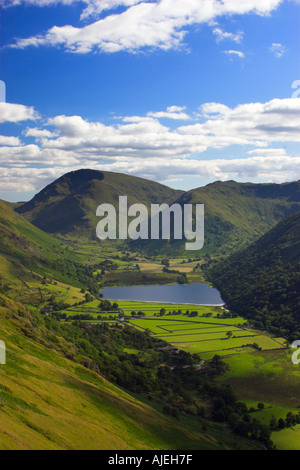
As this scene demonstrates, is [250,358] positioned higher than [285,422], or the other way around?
[250,358]

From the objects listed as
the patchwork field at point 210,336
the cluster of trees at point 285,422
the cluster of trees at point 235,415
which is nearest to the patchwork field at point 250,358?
the patchwork field at point 210,336

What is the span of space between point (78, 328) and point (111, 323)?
29479 mm

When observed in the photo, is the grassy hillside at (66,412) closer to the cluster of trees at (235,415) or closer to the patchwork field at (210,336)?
the cluster of trees at (235,415)

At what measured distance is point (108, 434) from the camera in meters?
58.3

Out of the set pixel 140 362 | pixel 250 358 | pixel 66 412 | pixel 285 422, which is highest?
pixel 66 412

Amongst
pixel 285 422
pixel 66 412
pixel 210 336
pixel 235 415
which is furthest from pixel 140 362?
pixel 66 412

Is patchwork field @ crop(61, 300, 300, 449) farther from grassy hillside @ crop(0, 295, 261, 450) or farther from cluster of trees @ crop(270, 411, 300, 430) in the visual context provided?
grassy hillside @ crop(0, 295, 261, 450)

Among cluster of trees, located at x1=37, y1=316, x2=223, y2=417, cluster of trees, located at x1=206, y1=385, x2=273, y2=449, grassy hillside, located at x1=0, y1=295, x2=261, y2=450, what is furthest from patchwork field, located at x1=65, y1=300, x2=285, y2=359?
grassy hillside, located at x1=0, y1=295, x2=261, y2=450

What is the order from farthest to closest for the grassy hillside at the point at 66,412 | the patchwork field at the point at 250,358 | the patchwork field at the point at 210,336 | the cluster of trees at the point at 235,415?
1. the patchwork field at the point at 210,336
2. the patchwork field at the point at 250,358
3. the cluster of trees at the point at 235,415
4. the grassy hillside at the point at 66,412

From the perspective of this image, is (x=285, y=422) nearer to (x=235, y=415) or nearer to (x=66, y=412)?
(x=235, y=415)

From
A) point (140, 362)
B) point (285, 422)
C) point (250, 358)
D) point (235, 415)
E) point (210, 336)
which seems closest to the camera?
point (285, 422)

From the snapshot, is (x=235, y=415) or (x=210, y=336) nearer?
(x=235, y=415)

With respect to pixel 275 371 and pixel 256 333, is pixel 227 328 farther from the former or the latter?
pixel 275 371
